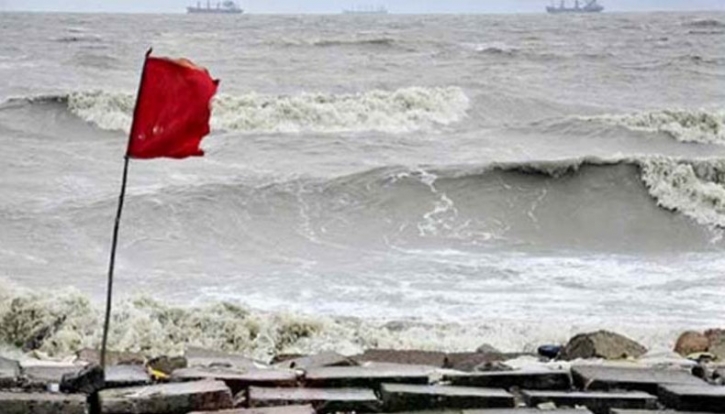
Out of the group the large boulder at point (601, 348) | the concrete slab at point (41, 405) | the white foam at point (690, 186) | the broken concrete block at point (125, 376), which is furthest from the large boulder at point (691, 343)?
the white foam at point (690, 186)

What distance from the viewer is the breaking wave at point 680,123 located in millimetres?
25250

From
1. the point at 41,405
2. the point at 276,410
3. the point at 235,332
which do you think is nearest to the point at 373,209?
the point at 235,332

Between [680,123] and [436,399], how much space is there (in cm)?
2236

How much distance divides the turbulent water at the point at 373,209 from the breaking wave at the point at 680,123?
8 cm

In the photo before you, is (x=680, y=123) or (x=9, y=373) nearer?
(x=9, y=373)

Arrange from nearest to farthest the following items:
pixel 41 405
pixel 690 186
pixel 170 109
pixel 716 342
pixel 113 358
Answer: pixel 41 405
pixel 170 109
pixel 113 358
pixel 716 342
pixel 690 186

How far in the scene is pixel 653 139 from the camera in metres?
24.5

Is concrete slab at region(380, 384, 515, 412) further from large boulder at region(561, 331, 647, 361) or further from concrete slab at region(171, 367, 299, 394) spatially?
large boulder at region(561, 331, 647, 361)

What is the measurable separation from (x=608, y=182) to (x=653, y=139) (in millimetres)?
6217

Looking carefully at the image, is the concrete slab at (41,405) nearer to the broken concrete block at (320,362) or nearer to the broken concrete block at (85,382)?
the broken concrete block at (85,382)

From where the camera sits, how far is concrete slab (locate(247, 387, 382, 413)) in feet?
15.9

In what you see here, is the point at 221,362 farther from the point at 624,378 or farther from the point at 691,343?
the point at 691,343

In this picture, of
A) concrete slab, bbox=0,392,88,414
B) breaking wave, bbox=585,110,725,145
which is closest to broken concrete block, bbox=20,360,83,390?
concrete slab, bbox=0,392,88,414

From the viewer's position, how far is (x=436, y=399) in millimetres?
4922
